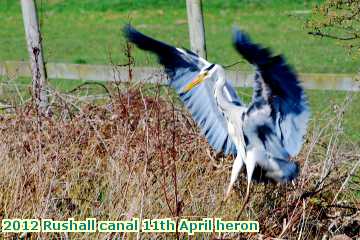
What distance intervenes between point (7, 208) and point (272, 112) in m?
2.01

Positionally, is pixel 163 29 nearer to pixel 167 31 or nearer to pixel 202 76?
pixel 167 31

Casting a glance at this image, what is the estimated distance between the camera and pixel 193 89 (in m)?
7.02

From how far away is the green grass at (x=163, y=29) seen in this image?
656 inches

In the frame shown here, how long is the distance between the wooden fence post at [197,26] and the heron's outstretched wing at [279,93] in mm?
2236

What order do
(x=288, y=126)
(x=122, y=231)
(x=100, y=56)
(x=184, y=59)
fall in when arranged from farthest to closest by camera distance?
1. (x=100, y=56)
2. (x=184, y=59)
3. (x=288, y=126)
4. (x=122, y=231)

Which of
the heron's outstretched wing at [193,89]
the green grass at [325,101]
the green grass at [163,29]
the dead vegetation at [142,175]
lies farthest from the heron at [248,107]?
the green grass at [163,29]

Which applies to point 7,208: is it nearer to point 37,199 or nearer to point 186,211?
point 37,199

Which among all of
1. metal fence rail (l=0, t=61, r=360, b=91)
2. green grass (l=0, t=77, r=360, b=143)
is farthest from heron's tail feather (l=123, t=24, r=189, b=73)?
green grass (l=0, t=77, r=360, b=143)

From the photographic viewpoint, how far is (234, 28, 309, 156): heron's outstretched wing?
584 centimetres

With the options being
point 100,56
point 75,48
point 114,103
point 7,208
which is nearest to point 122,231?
point 7,208

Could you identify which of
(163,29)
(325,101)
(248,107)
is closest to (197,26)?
(248,107)

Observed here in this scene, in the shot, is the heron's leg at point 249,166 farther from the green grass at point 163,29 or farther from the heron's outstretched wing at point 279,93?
the green grass at point 163,29

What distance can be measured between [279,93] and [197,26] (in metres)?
2.45

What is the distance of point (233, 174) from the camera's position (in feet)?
21.0
